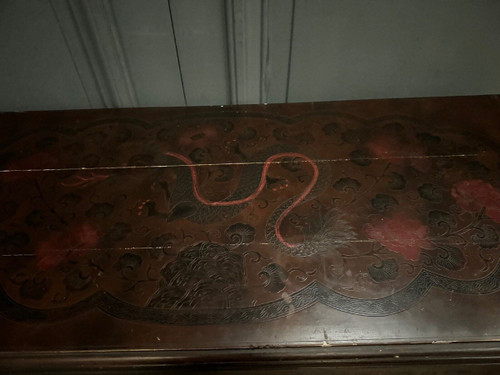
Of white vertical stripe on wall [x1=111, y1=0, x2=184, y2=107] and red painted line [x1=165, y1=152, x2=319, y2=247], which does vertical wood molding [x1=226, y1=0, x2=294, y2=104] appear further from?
red painted line [x1=165, y1=152, x2=319, y2=247]

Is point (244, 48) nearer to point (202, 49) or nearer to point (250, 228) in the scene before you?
point (202, 49)

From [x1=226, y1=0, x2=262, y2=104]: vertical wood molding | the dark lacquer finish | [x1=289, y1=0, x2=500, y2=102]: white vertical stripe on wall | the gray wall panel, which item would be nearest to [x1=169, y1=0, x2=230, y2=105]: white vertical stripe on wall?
[x1=226, y1=0, x2=262, y2=104]: vertical wood molding

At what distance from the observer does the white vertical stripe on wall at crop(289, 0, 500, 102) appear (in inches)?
57.0

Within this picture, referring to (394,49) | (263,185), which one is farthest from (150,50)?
(394,49)

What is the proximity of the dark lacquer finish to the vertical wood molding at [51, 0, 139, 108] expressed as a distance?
0.44ft

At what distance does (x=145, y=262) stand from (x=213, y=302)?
239 mm

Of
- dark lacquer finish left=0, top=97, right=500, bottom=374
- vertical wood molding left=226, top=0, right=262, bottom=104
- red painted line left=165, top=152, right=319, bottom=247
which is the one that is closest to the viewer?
dark lacquer finish left=0, top=97, right=500, bottom=374

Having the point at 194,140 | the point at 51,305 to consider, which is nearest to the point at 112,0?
the point at 194,140

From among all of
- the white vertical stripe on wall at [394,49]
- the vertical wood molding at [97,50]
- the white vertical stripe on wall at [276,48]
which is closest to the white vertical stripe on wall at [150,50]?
the vertical wood molding at [97,50]

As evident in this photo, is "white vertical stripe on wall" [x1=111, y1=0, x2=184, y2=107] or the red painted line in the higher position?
"white vertical stripe on wall" [x1=111, y1=0, x2=184, y2=107]

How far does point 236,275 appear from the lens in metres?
1.08

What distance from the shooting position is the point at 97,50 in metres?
1.52

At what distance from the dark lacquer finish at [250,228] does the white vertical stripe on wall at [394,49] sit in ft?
0.53

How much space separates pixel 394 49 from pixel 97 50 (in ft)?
3.89
